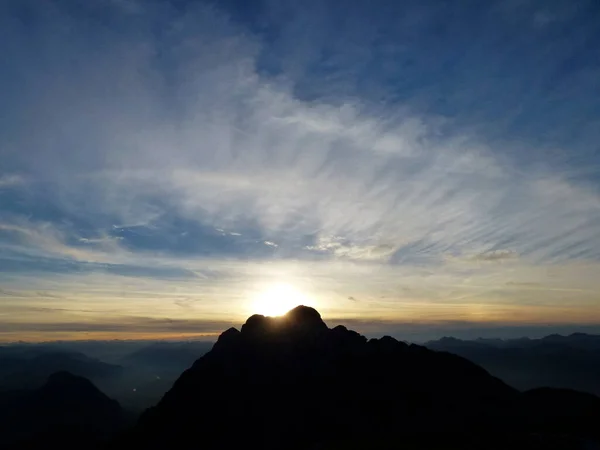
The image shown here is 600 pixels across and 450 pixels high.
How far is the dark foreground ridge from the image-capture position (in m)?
118

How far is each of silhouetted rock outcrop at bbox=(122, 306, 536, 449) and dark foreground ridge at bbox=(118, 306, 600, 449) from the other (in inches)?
13.8

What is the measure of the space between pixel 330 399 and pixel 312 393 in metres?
7.01

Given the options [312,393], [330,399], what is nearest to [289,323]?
[312,393]

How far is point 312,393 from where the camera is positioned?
138 metres

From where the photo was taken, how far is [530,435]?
285 feet

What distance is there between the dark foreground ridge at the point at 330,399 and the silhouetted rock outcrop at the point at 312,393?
→ 0.35m

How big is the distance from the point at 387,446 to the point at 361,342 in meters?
63.1

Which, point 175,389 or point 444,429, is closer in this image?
point 444,429

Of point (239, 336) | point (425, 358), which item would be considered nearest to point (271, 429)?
point (239, 336)

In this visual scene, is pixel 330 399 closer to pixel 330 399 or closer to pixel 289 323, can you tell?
pixel 330 399

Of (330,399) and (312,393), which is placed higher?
(312,393)

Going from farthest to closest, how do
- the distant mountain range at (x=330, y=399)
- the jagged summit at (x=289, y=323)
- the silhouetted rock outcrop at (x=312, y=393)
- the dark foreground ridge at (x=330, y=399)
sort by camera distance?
the jagged summit at (x=289, y=323)
the silhouetted rock outcrop at (x=312, y=393)
the dark foreground ridge at (x=330, y=399)
the distant mountain range at (x=330, y=399)

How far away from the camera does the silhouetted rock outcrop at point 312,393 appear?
401 feet

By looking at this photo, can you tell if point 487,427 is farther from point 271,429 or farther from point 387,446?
point 271,429
